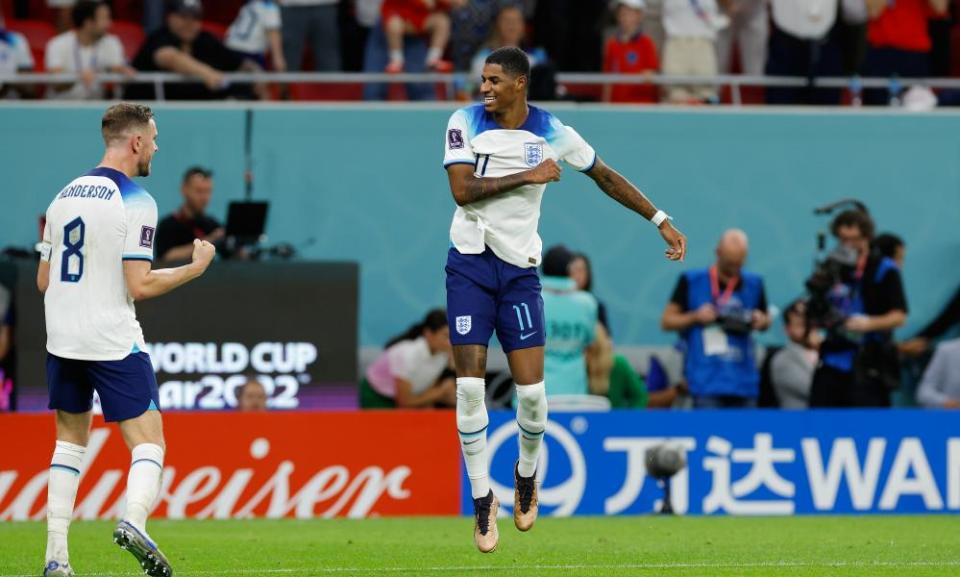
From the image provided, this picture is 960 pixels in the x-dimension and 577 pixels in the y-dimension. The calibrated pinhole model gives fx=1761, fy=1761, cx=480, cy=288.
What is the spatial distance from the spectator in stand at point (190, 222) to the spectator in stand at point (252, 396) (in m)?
1.29

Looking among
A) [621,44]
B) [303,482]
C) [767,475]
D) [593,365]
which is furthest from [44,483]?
[621,44]

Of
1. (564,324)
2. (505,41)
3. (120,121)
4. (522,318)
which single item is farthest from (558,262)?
(120,121)

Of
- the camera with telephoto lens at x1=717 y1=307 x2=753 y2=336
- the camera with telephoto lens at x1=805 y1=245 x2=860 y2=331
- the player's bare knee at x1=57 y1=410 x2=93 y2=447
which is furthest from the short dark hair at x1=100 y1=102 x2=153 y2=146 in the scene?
the camera with telephoto lens at x1=805 y1=245 x2=860 y2=331

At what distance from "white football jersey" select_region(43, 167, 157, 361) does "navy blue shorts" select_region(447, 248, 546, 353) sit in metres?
1.95

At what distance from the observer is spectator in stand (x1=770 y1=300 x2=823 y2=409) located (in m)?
16.3

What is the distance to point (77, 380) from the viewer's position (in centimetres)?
849

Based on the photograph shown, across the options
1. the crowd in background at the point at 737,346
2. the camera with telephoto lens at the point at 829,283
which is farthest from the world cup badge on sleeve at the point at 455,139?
the camera with telephoto lens at the point at 829,283

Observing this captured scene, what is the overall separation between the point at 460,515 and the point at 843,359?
362 cm

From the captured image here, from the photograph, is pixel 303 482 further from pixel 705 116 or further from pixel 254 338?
pixel 705 116

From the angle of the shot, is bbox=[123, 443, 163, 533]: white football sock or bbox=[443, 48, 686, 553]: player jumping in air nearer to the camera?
bbox=[123, 443, 163, 533]: white football sock

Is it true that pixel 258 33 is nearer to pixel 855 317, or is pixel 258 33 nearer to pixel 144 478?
pixel 855 317

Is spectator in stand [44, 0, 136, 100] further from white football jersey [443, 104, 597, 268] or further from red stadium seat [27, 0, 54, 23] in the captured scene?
white football jersey [443, 104, 597, 268]

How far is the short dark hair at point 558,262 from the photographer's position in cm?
1422

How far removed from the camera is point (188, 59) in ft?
56.9
